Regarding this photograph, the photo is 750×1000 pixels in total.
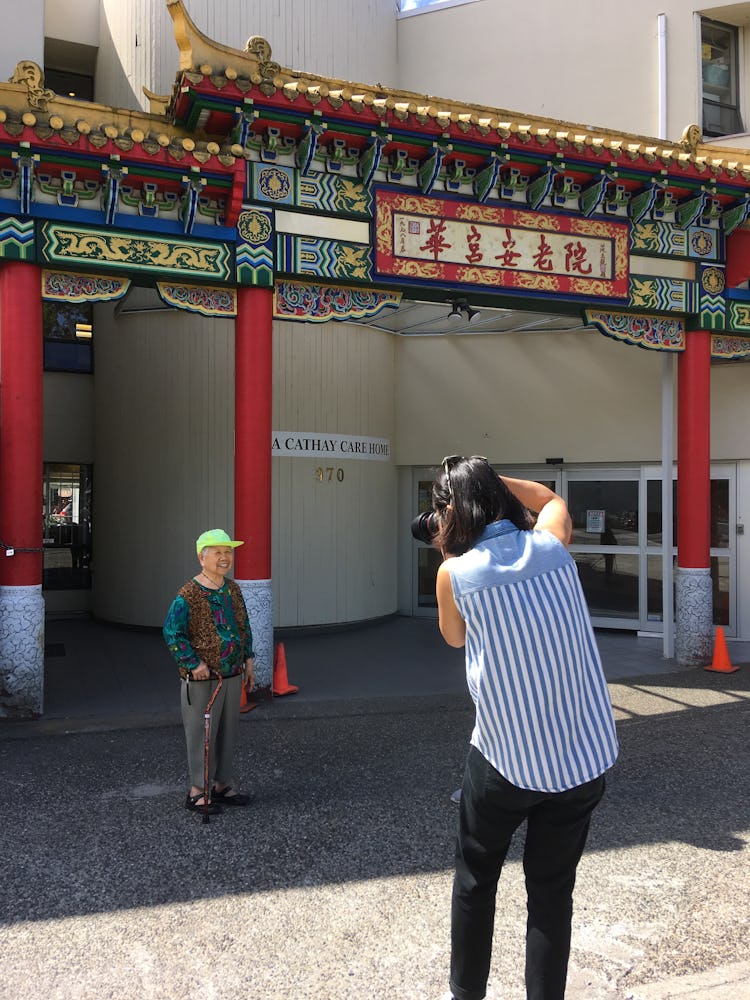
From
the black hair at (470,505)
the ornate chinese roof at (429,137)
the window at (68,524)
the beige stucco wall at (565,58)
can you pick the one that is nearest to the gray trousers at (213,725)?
the black hair at (470,505)

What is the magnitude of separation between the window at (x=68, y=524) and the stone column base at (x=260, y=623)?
5.62 m

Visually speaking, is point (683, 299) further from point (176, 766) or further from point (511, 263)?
point (176, 766)

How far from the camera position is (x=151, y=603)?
10219 millimetres

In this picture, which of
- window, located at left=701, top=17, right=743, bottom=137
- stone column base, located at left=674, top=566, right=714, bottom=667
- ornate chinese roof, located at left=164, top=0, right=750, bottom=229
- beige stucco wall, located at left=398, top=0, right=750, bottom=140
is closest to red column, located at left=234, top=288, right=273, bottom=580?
ornate chinese roof, located at left=164, top=0, right=750, bottom=229

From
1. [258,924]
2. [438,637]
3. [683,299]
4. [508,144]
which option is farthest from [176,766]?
[683,299]

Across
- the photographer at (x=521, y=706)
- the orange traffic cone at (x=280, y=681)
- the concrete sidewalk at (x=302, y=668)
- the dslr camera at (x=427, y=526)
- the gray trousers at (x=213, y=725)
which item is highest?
the dslr camera at (x=427, y=526)

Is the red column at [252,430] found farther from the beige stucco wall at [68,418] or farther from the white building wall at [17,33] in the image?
the beige stucco wall at [68,418]

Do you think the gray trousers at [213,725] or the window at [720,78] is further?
the window at [720,78]

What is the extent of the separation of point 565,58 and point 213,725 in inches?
408

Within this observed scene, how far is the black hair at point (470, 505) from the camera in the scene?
2264 mm

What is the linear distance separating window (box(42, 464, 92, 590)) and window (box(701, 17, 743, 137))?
33.6 feet

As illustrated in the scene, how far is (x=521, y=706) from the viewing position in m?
2.15

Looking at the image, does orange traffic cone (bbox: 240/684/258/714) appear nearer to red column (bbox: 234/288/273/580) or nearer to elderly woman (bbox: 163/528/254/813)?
red column (bbox: 234/288/273/580)

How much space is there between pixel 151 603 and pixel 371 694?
4.04 meters
